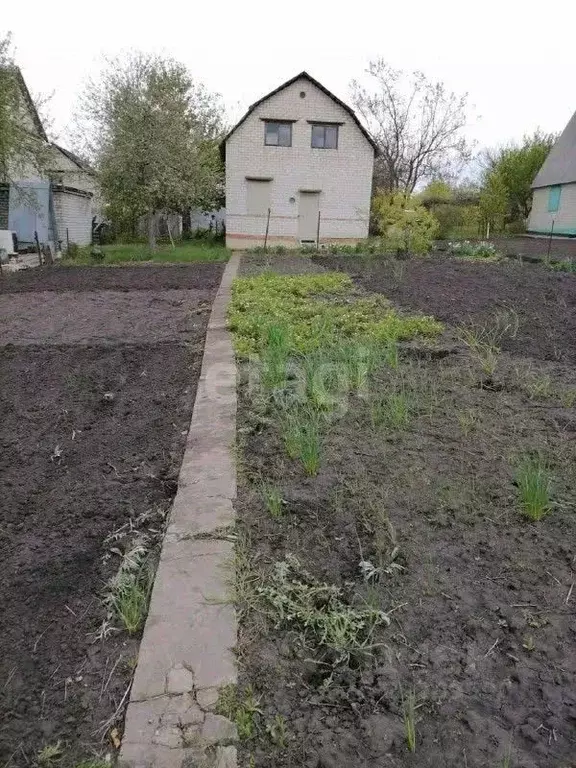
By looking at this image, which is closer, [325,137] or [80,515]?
[80,515]

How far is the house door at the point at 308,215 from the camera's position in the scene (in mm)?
19953

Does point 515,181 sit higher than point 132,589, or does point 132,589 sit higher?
point 515,181

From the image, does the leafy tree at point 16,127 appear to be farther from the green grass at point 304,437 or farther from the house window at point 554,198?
the house window at point 554,198

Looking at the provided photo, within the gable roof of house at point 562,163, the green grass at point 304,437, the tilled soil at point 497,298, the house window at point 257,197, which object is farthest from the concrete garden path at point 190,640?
the gable roof of house at point 562,163

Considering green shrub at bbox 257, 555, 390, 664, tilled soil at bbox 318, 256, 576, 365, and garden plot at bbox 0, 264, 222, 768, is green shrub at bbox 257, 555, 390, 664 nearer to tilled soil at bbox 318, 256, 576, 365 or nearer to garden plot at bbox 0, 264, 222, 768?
garden plot at bbox 0, 264, 222, 768

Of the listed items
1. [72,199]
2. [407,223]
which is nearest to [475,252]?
[407,223]

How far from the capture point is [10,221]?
1585 cm

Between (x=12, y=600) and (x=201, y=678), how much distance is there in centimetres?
80

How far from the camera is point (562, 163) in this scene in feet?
79.7

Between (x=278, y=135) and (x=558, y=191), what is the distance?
13.0m

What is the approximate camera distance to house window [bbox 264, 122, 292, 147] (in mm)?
19375

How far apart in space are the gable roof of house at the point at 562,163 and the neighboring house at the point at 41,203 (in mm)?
19176

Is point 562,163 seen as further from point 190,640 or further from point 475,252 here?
point 190,640

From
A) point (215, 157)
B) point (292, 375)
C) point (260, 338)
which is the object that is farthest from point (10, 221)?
point (292, 375)
